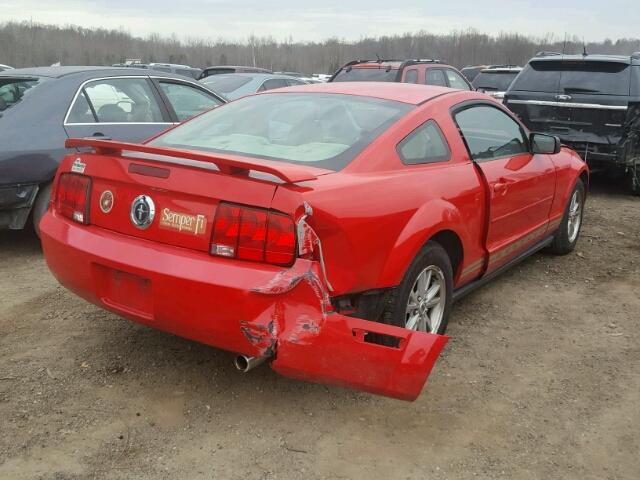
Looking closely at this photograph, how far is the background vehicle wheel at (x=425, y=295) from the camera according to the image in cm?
309

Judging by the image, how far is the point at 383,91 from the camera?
12.4 feet

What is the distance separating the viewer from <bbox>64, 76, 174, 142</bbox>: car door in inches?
208

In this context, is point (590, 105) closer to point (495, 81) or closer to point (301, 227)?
point (301, 227)

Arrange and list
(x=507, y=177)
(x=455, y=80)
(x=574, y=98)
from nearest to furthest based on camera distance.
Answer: (x=507, y=177)
(x=574, y=98)
(x=455, y=80)

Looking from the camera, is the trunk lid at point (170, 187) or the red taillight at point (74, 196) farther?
the red taillight at point (74, 196)

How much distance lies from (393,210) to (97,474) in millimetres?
1673

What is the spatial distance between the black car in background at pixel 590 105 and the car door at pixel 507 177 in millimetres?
3379

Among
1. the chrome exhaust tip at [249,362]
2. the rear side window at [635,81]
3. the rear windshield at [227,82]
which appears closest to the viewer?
the chrome exhaust tip at [249,362]

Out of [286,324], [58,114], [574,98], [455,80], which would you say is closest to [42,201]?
[58,114]

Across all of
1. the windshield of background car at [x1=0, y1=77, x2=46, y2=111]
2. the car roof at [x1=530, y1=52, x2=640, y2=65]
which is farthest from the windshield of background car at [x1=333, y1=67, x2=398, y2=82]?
the windshield of background car at [x1=0, y1=77, x2=46, y2=111]

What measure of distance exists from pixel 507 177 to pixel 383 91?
983mm

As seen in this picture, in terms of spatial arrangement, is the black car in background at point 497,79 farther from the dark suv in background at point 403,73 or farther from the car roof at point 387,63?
the car roof at point 387,63

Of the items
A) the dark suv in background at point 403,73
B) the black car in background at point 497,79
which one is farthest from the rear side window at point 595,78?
the black car in background at point 497,79

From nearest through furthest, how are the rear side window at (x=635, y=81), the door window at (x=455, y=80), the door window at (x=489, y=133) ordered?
the door window at (x=489, y=133) → the rear side window at (x=635, y=81) → the door window at (x=455, y=80)
